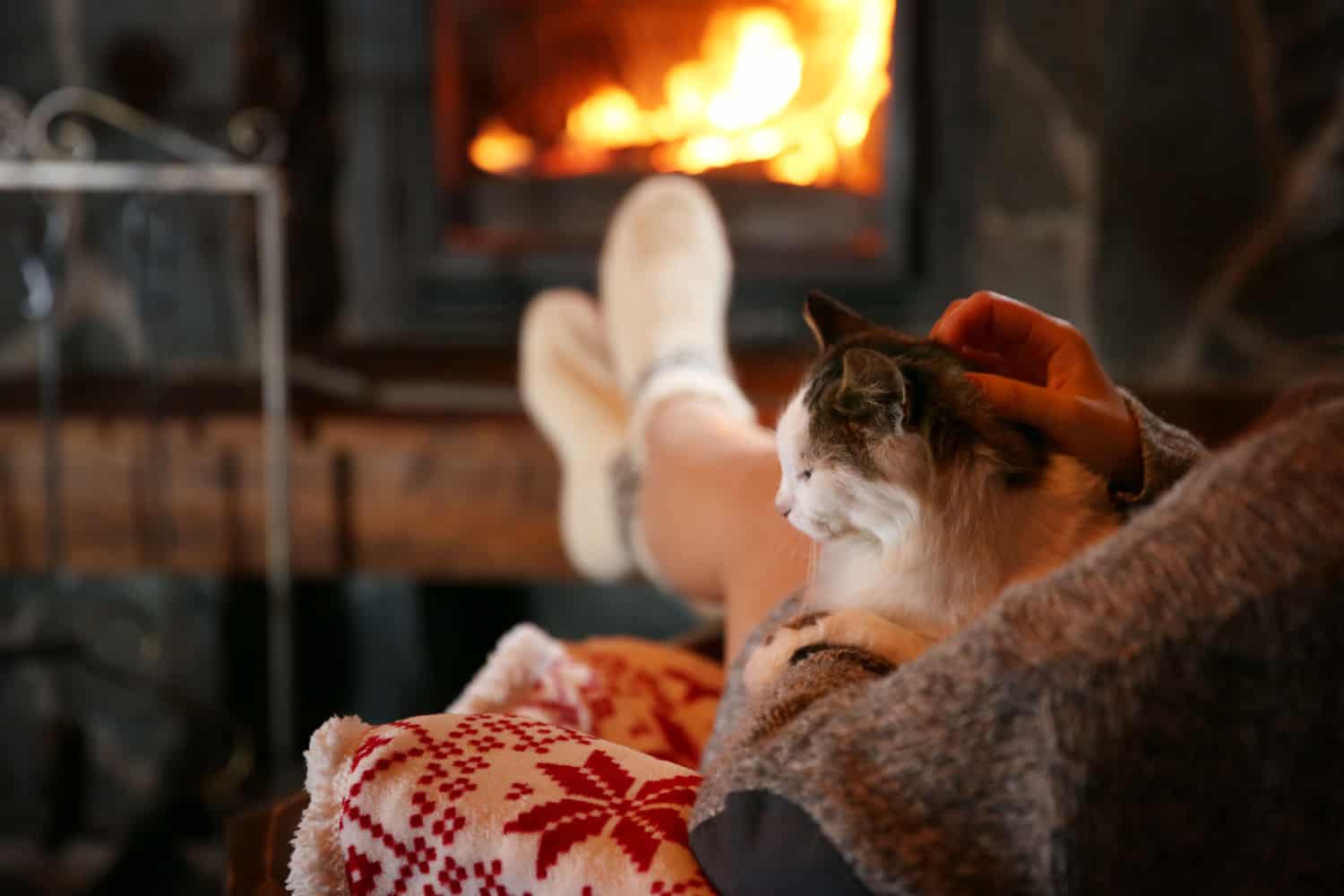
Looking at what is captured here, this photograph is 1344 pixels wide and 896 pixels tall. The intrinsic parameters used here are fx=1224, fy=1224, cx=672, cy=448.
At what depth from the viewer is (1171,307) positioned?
138 cm

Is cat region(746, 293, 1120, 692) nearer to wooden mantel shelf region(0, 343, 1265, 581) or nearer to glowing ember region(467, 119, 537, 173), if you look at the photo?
wooden mantel shelf region(0, 343, 1265, 581)

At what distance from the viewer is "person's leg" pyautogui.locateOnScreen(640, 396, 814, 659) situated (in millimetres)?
646

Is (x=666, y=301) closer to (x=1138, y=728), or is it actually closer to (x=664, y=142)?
(x=664, y=142)

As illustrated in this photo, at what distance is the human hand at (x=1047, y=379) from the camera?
0.46 meters

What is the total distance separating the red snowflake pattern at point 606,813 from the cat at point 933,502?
5 cm

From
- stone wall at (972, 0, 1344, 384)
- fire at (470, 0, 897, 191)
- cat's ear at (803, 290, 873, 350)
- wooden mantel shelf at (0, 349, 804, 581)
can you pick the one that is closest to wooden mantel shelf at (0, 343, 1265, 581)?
wooden mantel shelf at (0, 349, 804, 581)

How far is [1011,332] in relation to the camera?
0.52 m

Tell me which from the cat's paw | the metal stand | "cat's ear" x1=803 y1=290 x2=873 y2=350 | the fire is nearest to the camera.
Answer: the cat's paw

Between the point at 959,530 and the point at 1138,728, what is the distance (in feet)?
0.50

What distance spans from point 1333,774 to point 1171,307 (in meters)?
1.17

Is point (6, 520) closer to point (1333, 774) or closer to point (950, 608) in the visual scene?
point (950, 608)

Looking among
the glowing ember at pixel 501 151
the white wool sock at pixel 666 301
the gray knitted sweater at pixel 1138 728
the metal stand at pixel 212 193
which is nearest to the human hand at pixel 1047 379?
the gray knitted sweater at pixel 1138 728

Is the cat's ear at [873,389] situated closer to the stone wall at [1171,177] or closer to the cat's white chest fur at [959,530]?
the cat's white chest fur at [959,530]

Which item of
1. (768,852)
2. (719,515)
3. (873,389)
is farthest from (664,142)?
(768,852)
